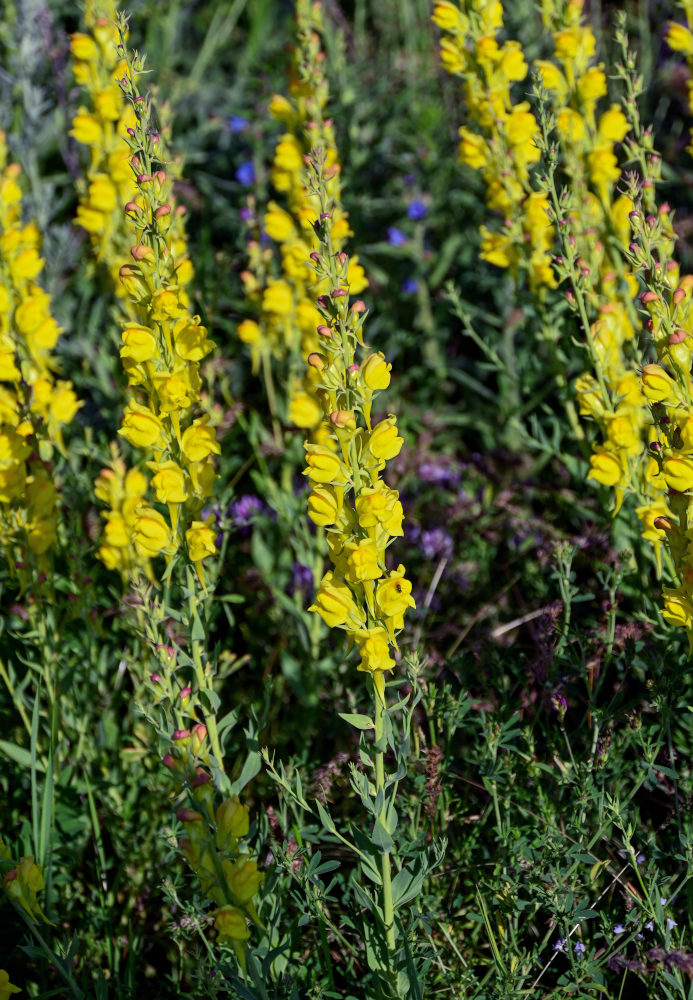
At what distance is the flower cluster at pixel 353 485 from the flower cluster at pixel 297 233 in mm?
1002

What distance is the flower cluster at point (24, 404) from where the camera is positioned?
7.75ft

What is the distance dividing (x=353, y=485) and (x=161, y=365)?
522 millimetres

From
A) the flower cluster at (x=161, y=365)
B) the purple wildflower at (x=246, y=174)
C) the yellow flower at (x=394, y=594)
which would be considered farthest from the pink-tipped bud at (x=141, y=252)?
the purple wildflower at (x=246, y=174)

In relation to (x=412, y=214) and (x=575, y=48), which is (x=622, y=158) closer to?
(x=412, y=214)

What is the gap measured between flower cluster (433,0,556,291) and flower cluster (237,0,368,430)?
0.40 m

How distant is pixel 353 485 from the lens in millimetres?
1640

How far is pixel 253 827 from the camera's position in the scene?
1.91 meters

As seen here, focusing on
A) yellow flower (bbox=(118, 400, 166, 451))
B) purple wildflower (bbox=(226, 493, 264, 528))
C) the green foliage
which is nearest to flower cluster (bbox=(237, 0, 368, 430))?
the green foliage

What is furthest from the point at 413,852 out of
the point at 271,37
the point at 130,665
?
the point at 271,37

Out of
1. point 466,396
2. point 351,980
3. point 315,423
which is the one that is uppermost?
point 315,423

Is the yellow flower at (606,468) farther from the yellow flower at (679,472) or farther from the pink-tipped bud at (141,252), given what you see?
the pink-tipped bud at (141,252)

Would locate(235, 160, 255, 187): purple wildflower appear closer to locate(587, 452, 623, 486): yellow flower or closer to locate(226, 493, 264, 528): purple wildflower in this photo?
locate(226, 493, 264, 528): purple wildflower

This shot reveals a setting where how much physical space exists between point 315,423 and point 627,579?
0.96 meters

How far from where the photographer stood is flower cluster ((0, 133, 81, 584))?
7.75ft
